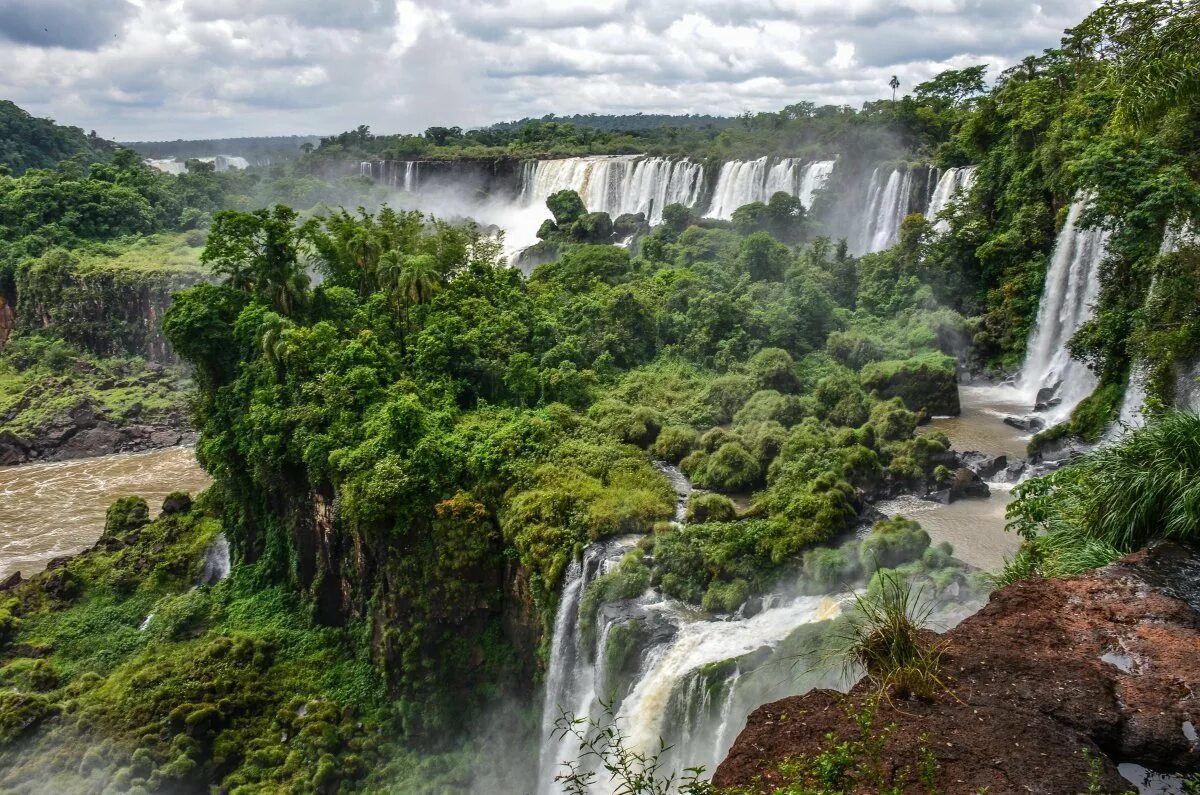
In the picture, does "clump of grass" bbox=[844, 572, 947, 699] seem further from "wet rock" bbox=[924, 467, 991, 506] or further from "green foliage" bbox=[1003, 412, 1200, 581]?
"wet rock" bbox=[924, 467, 991, 506]

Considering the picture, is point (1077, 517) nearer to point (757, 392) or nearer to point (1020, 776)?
point (1020, 776)

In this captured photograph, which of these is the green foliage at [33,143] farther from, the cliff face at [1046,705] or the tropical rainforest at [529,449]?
the cliff face at [1046,705]

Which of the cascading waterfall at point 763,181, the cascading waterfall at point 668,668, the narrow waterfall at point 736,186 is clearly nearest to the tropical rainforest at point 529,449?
the cascading waterfall at point 668,668

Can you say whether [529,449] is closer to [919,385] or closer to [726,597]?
[726,597]

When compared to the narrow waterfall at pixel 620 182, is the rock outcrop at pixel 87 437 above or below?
below

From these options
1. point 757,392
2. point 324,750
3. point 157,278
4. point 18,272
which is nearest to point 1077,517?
point 757,392
